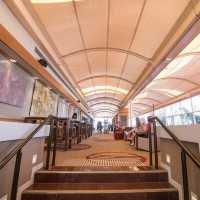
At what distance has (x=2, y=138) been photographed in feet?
5.46

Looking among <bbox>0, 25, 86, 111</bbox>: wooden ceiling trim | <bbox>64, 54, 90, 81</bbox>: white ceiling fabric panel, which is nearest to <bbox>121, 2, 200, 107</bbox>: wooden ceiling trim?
<bbox>64, 54, 90, 81</bbox>: white ceiling fabric panel

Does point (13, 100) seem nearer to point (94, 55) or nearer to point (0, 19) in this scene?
point (0, 19)

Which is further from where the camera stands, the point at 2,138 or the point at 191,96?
the point at 191,96

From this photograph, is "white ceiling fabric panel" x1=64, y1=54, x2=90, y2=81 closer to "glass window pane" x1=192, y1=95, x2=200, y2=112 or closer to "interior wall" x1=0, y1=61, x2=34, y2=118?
"interior wall" x1=0, y1=61, x2=34, y2=118

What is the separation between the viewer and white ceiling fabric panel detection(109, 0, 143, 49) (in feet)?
10.7

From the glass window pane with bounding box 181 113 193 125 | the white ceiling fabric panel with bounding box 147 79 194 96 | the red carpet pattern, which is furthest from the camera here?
the glass window pane with bounding box 181 113 193 125

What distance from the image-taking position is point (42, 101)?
16.2 ft

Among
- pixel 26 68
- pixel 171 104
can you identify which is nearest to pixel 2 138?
pixel 26 68

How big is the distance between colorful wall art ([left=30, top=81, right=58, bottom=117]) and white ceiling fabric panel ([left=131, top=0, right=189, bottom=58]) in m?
3.20

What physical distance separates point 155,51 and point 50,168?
432 cm

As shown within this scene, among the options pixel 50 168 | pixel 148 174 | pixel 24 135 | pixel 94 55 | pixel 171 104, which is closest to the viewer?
pixel 24 135

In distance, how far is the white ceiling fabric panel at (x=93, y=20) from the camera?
10.7ft

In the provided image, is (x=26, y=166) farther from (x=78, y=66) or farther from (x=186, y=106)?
(x=186, y=106)

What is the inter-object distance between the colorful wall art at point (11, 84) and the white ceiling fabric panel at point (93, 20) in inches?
74.0
